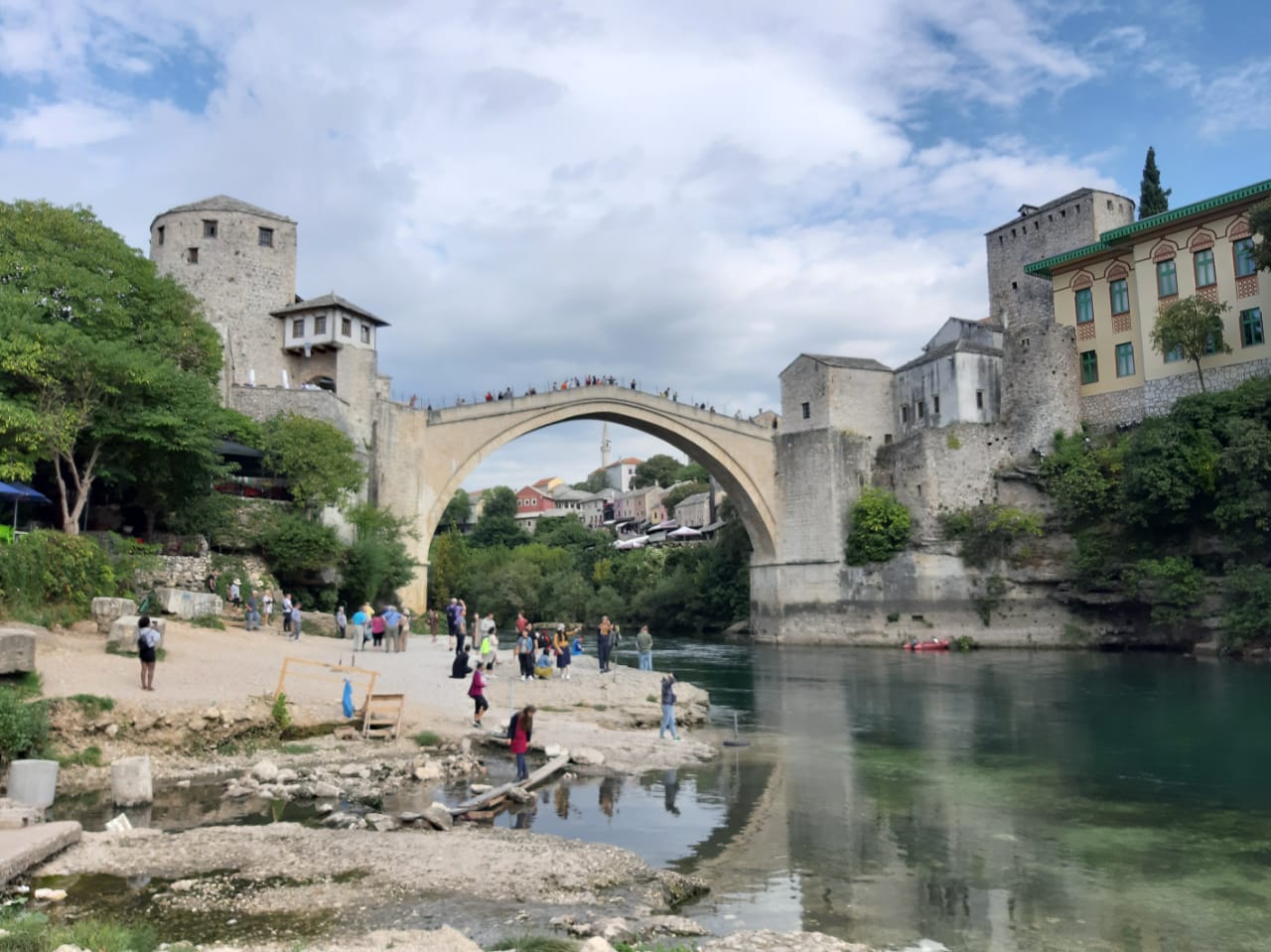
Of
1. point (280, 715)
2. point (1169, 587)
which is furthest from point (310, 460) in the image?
point (1169, 587)

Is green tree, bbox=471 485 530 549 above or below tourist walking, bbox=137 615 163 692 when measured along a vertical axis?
above

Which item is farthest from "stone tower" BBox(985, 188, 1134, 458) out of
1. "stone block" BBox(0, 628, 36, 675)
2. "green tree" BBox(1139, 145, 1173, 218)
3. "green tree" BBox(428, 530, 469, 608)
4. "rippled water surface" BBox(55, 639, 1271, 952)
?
"stone block" BBox(0, 628, 36, 675)

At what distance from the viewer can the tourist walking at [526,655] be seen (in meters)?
17.8

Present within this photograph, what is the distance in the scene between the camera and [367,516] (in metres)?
27.7

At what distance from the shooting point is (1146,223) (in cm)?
3144

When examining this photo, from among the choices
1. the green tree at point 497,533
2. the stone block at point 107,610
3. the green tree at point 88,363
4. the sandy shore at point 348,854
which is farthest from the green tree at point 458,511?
the sandy shore at point 348,854

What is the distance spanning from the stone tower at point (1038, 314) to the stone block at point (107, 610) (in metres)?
29.2

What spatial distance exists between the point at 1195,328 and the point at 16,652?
30632 millimetres

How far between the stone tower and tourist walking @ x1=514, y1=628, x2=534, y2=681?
2350cm

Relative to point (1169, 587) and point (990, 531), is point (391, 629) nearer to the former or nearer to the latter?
point (1169, 587)

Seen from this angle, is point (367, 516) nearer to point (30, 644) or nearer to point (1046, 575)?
point (30, 644)

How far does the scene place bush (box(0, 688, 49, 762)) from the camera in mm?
9867

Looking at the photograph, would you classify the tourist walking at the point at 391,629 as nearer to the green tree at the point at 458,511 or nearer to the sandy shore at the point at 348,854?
the sandy shore at the point at 348,854

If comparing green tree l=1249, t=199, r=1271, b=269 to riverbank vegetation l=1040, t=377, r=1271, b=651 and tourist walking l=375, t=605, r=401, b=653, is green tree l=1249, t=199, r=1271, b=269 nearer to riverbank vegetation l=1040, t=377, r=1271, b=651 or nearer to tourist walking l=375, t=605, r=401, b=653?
riverbank vegetation l=1040, t=377, r=1271, b=651
